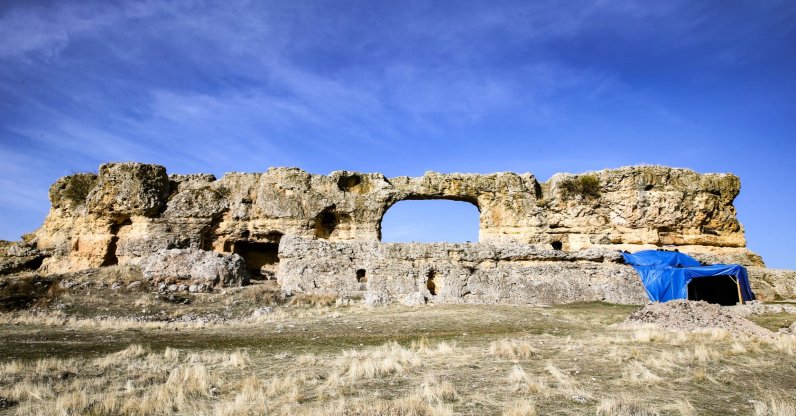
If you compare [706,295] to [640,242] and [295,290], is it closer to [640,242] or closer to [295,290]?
[640,242]

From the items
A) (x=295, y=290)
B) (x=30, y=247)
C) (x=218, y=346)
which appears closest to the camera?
(x=218, y=346)

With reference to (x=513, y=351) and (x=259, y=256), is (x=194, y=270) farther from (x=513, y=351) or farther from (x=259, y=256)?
(x=513, y=351)

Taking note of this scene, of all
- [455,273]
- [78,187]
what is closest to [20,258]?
[78,187]

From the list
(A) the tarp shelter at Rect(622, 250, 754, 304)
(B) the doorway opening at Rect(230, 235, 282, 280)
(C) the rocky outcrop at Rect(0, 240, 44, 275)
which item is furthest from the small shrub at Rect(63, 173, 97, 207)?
(A) the tarp shelter at Rect(622, 250, 754, 304)

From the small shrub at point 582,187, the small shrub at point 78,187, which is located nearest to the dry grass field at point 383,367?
the small shrub at point 582,187

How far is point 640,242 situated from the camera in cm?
2578

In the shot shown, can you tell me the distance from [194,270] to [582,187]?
A: 19880 millimetres

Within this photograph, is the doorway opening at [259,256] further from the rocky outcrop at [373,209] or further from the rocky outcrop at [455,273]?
the rocky outcrop at [455,273]

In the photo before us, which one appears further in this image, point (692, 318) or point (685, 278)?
point (685, 278)

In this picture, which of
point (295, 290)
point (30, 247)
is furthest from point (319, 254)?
point (30, 247)

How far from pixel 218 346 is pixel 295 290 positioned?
9639 millimetres

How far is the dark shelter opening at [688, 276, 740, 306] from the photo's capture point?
23.4m

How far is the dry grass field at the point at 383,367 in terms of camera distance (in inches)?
250

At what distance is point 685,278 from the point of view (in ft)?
69.9
